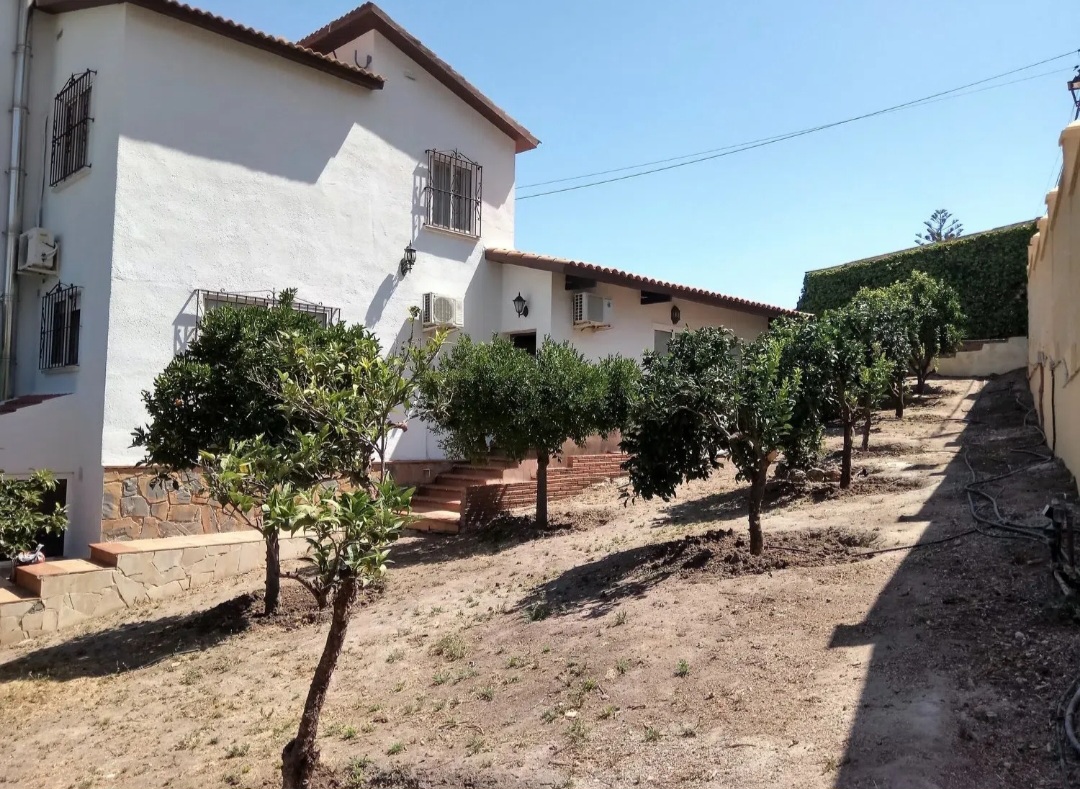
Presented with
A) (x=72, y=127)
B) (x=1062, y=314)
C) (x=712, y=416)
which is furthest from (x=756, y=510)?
(x=72, y=127)

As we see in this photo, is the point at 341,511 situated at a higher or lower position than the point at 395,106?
lower

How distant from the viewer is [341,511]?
397cm

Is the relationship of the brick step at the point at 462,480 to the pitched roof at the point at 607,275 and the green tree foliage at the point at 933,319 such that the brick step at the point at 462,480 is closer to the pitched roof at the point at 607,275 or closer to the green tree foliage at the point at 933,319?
the pitched roof at the point at 607,275

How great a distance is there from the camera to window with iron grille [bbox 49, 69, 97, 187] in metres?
11.1

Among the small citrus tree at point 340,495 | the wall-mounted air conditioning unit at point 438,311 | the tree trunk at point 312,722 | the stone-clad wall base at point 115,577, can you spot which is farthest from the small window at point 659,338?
the tree trunk at point 312,722

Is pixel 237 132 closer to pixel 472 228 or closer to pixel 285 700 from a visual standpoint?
pixel 472 228

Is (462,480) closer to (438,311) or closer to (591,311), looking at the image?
(438,311)

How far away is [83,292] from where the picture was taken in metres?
10.9

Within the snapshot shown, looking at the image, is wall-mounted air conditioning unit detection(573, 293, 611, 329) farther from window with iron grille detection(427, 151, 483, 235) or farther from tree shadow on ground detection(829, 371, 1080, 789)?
tree shadow on ground detection(829, 371, 1080, 789)

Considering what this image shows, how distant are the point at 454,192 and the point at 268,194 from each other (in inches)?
141

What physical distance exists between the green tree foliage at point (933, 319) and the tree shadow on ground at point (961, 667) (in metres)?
10.5

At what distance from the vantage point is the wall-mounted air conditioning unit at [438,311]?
43.5 feet

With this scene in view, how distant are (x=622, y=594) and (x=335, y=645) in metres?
2.95

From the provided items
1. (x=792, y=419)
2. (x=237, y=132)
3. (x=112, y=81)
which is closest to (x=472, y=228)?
(x=237, y=132)
